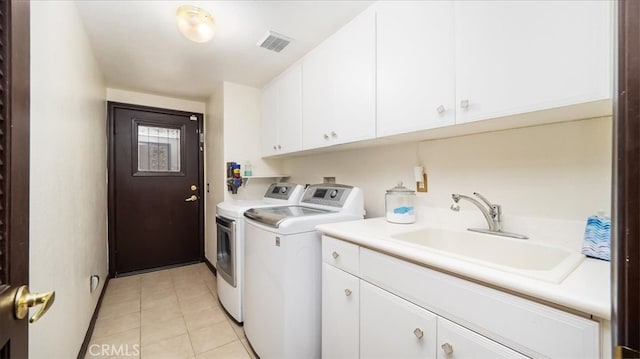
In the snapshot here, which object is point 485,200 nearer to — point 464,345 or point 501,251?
point 501,251

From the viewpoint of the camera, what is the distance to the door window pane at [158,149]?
3.17 m

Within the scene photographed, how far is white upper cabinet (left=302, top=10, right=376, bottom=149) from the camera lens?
1.52m

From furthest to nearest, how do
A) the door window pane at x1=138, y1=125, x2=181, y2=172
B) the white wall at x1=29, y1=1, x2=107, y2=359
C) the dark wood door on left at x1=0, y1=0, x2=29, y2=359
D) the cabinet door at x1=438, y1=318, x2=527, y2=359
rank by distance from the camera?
the door window pane at x1=138, y1=125, x2=181, y2=172, the white wall at x1=29, y1=1, x2=107, y2=359, the cabinet door at x1=438, y1=318, x2=527, y2=359, the dark wood door on left at x1=0, y1=0, x2=29, y2=359

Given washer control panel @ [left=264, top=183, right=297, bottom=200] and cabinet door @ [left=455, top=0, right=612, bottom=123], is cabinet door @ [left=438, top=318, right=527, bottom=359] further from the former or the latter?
washer control panel @ [left=264, top=183, right=297, bottom=200]

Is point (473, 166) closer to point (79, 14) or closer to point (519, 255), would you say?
point (519, 255)

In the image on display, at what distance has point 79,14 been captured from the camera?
165cm

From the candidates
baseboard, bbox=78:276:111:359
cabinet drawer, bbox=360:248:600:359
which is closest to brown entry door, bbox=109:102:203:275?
baseboard, bbox=78:276:111:359

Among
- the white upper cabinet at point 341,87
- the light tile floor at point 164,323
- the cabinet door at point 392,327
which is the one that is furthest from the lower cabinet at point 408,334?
the light tile floor at point 164,323

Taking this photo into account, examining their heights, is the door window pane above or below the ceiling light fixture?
below

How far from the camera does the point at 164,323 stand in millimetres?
2072

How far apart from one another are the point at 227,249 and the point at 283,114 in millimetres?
1276

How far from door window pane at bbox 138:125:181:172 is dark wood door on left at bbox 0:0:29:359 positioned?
2.96 meters

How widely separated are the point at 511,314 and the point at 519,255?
0.54m

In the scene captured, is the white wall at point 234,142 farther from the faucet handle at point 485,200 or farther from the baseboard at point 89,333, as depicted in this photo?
the faucet handle at point 485,200
